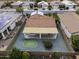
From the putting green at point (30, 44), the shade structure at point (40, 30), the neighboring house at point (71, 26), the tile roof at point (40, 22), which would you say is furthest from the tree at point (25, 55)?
the tile roof at point (40, 22)

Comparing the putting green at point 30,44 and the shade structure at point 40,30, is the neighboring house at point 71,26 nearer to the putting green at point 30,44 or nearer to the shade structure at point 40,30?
the shade structure at point 40,30

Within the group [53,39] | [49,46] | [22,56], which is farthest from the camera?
[53,39]

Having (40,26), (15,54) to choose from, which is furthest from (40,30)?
(15,54)

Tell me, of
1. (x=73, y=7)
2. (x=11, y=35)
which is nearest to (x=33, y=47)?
(x=11, y=35)

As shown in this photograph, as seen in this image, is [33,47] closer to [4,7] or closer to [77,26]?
[77,26]

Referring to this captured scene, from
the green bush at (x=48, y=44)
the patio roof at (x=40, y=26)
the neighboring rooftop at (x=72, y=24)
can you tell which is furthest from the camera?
the patio roof at (x=40, y=26)

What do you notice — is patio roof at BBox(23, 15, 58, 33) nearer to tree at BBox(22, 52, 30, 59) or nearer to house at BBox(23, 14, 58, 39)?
house at BBox(23, 14, 58, 39)

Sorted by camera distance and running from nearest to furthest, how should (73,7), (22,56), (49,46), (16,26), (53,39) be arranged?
(22,56)
(49,46)
(53,39)
(16,26)
(73,7)

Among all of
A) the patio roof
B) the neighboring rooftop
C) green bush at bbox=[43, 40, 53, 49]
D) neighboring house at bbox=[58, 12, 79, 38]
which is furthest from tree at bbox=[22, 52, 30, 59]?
the neighboring rooftop

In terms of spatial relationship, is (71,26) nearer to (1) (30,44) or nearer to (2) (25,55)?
(1) (30,44)
